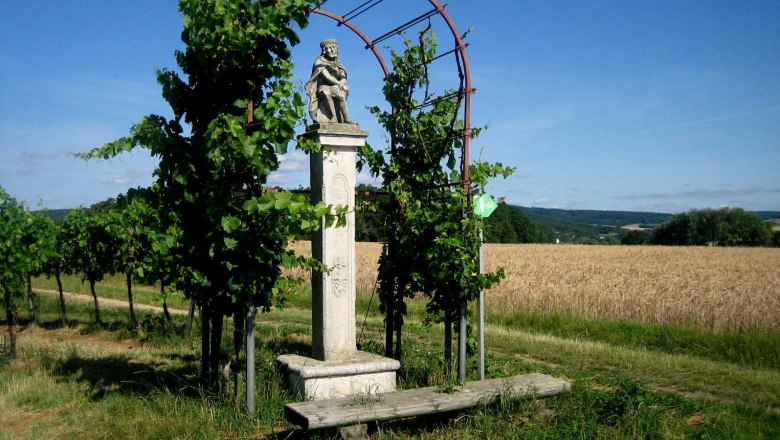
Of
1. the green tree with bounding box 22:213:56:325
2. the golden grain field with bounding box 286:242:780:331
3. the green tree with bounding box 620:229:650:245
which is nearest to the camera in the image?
the green tree with bounding box 22:213:56:325

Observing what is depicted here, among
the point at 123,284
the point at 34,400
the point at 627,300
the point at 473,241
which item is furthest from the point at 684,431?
the point at 123,284

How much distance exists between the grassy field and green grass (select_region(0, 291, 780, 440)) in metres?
0.02

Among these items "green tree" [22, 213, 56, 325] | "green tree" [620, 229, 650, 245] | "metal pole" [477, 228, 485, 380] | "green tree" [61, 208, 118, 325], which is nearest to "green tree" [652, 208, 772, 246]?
"green tree" [620, 229, 650, 245]

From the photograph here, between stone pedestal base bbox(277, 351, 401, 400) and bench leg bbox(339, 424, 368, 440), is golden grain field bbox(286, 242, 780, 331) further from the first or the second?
bench leg bbox(339, 424, 368, 440)

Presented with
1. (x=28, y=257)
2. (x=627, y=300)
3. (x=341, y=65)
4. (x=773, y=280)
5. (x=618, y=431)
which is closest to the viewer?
(x=618, y=431)

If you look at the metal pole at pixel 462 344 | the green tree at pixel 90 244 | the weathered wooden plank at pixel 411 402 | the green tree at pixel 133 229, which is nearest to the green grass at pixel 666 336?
the weathered wooden plank at pixel 411 402

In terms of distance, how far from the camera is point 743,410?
7129 millimetres

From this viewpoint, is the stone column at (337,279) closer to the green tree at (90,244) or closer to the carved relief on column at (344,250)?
the carved relief on column at (344,250)

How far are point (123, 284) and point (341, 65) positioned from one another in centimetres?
2370

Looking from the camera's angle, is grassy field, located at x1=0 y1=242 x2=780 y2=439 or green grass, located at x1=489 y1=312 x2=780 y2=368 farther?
green grass, located at x1=489 y1=312 x2=780 y2=368

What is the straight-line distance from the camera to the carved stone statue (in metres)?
7.48

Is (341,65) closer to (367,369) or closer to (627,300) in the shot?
(367,369)

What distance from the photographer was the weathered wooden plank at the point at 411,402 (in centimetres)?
542

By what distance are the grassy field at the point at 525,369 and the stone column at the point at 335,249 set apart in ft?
1.59
